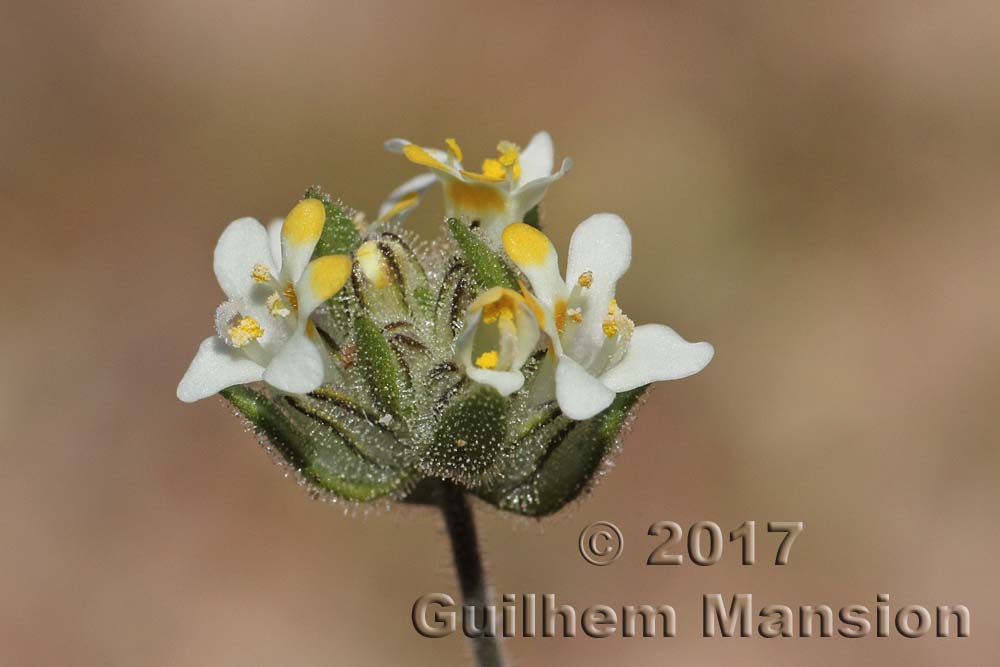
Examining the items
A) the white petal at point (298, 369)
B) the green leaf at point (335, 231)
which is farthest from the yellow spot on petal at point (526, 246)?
the white petal at point (298, 369)

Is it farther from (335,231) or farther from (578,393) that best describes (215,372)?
(578,393)

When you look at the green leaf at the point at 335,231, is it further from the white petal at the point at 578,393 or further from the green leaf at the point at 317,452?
the white petal at the point at 578,393

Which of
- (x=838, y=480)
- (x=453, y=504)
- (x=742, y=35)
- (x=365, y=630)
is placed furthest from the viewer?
(x=742, y=35)

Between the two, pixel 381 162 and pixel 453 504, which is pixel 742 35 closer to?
pixel 381 162

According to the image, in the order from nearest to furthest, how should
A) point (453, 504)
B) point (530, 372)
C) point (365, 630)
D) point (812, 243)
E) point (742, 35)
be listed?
point (530, 372) → point (453, 504) → point (365, 630) → point (812, 243) → point (742, 35)

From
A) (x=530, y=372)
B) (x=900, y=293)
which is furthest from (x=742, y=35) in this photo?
(x=530, y=372)

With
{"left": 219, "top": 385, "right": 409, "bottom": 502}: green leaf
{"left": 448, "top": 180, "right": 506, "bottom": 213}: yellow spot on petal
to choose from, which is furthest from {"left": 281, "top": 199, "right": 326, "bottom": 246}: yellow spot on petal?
{"left": 448, "top": 180, "right": 506, "bottom": 213}: yellow spot on petal

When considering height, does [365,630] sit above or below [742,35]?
below
